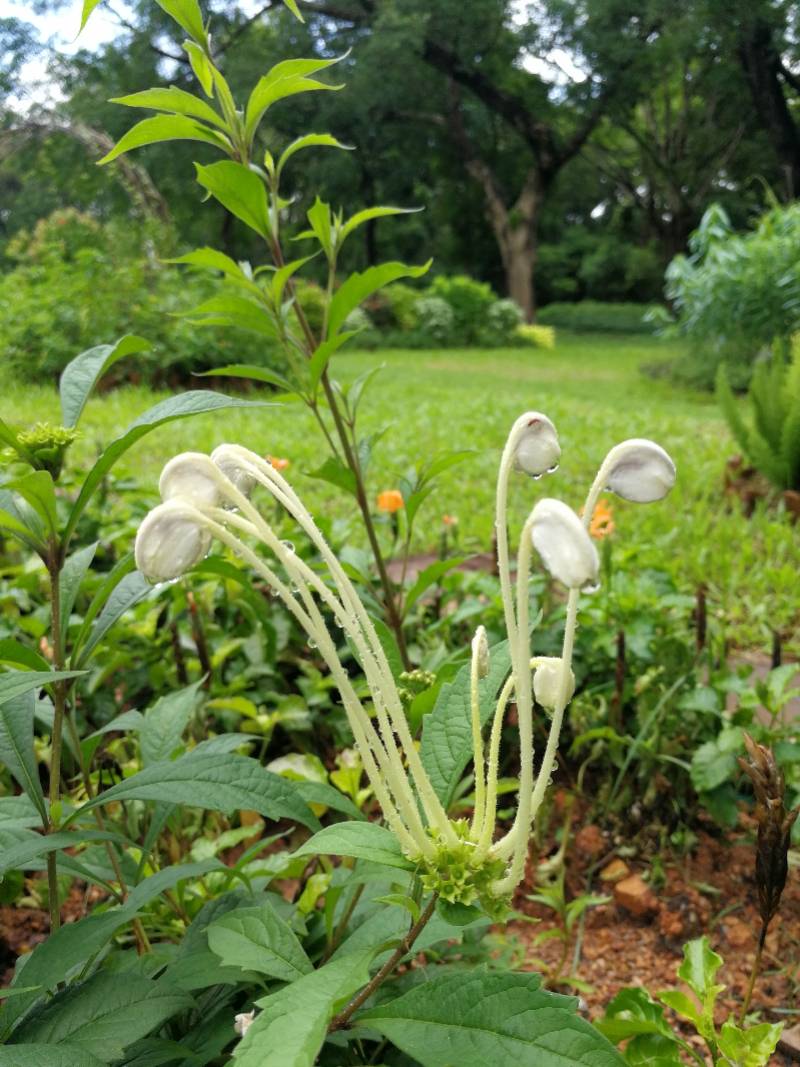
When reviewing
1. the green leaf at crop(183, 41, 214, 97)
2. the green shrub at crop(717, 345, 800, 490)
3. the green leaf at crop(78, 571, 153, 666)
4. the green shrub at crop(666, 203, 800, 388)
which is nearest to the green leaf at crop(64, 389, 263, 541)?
the green leaf at crop(78, 571, 153, 666)

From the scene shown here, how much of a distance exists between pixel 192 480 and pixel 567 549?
0.95 ft

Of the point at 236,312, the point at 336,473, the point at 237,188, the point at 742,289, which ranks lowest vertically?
the point at 336,473

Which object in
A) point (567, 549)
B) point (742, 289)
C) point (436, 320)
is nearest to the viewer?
point (567, 549)

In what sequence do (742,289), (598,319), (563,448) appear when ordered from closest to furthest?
(563,448)
(742,289)
(598,319)

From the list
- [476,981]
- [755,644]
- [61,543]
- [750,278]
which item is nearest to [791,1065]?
[476,981]

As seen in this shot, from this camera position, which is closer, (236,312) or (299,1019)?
(299,1019)

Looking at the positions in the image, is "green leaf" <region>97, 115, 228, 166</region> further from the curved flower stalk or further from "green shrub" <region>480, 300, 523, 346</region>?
"green shrub" <region>480, 300, 523, 346</region>

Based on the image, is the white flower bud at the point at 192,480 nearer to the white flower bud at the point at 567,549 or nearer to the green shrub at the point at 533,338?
the white flower bud at the point at 567,549

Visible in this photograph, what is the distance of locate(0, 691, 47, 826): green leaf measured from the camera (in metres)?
1.01

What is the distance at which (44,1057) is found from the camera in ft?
2.52

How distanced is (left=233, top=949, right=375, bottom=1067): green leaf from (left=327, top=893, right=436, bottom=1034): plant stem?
0.06m

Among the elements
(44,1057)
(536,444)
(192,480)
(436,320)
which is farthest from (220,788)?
(436,320)

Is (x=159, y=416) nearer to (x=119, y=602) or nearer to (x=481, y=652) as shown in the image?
(x=119, y=602)

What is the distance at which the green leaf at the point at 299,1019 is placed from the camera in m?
0.62
